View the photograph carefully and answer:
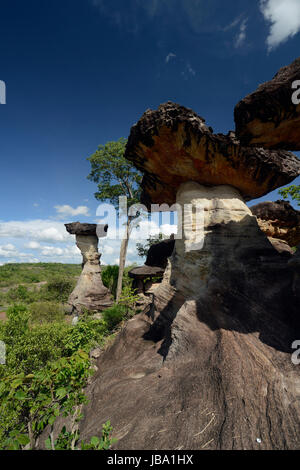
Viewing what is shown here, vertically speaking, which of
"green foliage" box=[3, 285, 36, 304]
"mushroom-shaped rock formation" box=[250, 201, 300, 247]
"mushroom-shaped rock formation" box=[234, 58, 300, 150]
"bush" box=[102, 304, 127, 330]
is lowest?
"green foliage" box=[3, 285, 36, 304]

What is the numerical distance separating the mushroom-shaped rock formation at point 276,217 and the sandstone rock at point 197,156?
1735 mm

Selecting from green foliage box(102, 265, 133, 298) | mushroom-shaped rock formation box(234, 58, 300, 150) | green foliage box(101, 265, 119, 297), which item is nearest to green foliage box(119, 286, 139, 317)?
green foliage box(102, 265, 133, 298)

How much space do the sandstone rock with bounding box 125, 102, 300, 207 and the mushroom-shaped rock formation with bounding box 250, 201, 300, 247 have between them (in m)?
1.74

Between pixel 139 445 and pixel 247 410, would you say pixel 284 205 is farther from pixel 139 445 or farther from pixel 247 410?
pixel 139 445

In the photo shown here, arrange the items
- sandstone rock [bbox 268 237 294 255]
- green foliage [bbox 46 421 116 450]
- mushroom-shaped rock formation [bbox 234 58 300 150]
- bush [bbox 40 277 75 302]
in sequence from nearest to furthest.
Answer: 1. green foliage [bbox 46 421 116 450]
2. mushroom-shaped rock formation [bbox 234 58 300 150]
3. sandstone rock [bbox 268 237 294 255]
4. bush [bbox 40 277 75 302]

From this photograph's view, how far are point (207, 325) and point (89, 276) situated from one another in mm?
13068

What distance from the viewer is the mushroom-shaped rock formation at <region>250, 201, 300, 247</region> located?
7704mm

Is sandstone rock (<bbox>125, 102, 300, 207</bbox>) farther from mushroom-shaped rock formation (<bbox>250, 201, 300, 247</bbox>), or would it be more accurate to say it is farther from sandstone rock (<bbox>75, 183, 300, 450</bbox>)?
mushroom-shaped rock formation (<bbox>250, 201, 300, 247</bbox>)

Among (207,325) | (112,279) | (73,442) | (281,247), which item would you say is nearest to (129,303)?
(112,279)

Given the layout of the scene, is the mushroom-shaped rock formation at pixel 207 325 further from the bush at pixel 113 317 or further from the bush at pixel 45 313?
the bush at pixel 45 313

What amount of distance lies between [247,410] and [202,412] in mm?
580
